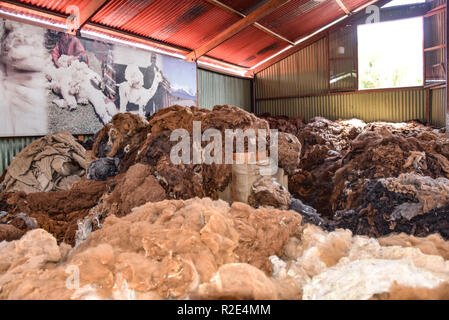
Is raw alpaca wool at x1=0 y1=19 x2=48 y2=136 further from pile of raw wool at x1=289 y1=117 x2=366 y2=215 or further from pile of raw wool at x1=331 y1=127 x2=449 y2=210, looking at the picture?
pile of raw wool at x1=331 y1=127 x2=449 y2=210

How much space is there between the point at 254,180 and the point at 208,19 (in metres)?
7.92

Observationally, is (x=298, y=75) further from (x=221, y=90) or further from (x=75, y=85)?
(x=75, y=85)

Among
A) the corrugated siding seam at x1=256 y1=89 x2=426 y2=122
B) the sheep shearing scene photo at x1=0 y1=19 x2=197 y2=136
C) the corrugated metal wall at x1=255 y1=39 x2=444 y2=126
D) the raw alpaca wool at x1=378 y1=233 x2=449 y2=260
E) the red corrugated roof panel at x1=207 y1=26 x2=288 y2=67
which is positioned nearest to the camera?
the raw alpaca wool at x1=378 y1=233 x2=449 y2=260

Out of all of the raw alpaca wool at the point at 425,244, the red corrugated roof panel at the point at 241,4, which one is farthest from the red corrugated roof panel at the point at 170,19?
the raw alpaca wool at the point at 425,244

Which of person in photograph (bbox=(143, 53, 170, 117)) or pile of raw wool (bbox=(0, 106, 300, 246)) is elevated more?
person in photograph (bbox=(143, 53, 170, 117))

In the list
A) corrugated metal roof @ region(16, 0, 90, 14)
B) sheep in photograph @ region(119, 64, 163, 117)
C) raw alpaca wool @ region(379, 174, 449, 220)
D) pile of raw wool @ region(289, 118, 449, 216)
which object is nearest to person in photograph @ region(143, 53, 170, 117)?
sheep in photograph @ region(119, 64, 163, 117)

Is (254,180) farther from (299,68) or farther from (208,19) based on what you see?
(299,68)

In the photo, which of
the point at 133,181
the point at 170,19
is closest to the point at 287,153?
the point at 133,181

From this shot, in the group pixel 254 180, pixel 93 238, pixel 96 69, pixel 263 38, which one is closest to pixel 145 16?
pixel 96 69

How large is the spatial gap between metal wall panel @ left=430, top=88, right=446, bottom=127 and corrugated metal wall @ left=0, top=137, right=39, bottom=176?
12919 millimetres

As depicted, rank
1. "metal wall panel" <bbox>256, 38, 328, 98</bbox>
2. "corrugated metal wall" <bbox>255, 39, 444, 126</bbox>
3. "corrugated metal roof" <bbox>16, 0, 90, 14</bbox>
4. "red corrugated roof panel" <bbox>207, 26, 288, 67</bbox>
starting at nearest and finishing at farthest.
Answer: "corrugated metal roof" <bbox>16, 0, 90, 14</bbox> → "red corrugated roof panel" <bbox>207, 26, 288, 67</bbox> → "corrugated metal wall" <bbox>255, 39, 444, 126</bbox> → "metal wall panel" <bbox>256, 38, 328, 98</bbox>

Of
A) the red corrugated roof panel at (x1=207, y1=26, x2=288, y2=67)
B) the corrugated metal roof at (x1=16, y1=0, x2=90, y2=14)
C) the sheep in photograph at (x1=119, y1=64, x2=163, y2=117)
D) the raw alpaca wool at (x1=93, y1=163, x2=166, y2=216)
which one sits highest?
the red corrugated roof panel at (x1=207, y1=26, x2=288, y2=67)

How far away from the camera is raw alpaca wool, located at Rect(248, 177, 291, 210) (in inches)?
157

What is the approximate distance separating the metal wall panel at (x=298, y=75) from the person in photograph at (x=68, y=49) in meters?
10.5
